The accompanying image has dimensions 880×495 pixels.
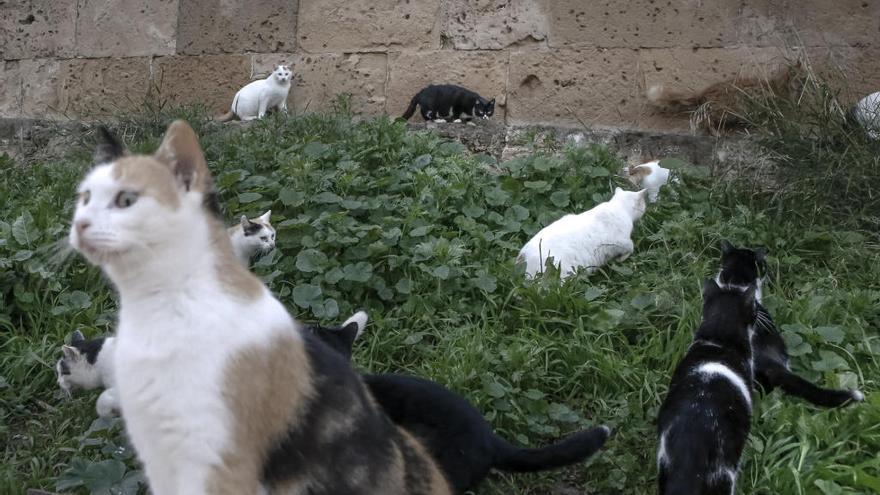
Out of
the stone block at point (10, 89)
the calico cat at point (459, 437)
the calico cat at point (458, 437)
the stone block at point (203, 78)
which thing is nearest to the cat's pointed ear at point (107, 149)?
the calico cat at point (458, 437)

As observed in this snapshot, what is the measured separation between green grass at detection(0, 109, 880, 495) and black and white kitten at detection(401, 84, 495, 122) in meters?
0.79

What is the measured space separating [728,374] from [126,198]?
2.27 m

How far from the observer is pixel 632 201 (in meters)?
5.15

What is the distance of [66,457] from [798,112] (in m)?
4.78

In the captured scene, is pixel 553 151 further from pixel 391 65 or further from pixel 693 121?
pixel 391 65

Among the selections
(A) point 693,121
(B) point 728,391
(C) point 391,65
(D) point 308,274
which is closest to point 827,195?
(A) point 693,121

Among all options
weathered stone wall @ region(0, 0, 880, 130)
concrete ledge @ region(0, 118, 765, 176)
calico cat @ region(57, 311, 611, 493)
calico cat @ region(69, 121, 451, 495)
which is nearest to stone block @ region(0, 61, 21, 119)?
weathered stone wall @ region(0, 0, 880, 130)

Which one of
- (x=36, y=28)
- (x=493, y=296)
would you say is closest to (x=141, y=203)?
(x=493, y=296)

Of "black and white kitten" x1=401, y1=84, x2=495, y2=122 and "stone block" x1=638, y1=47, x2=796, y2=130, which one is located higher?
"stone block" x1=638, y1=47, x2=796, y2=130

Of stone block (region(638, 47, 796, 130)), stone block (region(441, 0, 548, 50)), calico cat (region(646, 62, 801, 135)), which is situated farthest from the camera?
stone block (region(441, 0, 548, 50))

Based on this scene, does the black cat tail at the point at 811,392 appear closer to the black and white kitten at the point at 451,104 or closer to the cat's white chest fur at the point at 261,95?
the black and white kitten at the point at 451,104

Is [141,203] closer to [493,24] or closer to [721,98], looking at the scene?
[721,98]

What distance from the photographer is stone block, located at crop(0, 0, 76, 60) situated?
28.4 feet

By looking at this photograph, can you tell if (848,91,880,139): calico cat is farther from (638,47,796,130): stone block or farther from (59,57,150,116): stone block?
(59,57,150,116): stone block
